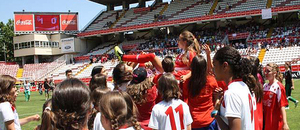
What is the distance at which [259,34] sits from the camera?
3700 centimetres

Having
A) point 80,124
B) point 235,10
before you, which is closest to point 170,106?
point 80,124

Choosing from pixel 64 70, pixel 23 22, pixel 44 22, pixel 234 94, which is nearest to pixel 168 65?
pixel 234 94

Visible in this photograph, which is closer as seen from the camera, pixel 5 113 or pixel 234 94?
pixel 234 94

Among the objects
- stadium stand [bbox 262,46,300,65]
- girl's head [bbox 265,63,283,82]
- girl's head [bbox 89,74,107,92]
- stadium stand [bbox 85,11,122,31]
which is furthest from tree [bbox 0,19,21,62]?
girl's head [bbox 265,63,283,82]

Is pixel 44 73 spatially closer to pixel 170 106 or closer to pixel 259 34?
pixel 259 34

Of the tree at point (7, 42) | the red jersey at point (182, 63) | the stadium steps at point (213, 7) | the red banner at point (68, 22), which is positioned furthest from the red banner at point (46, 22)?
the red jersey at point (182, 63)

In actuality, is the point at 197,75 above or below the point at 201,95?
above

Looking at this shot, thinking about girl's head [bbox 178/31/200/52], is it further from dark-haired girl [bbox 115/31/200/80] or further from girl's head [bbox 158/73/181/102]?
girl's head [bbox 158/73/181/102]

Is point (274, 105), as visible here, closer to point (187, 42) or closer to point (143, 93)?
point (187, 42)

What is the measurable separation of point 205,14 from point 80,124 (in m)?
41.5

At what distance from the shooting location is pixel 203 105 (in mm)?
4301

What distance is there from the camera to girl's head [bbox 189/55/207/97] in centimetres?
414

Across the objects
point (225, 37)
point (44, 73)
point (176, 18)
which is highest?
point (176, 18)

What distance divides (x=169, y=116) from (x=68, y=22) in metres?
54.9
